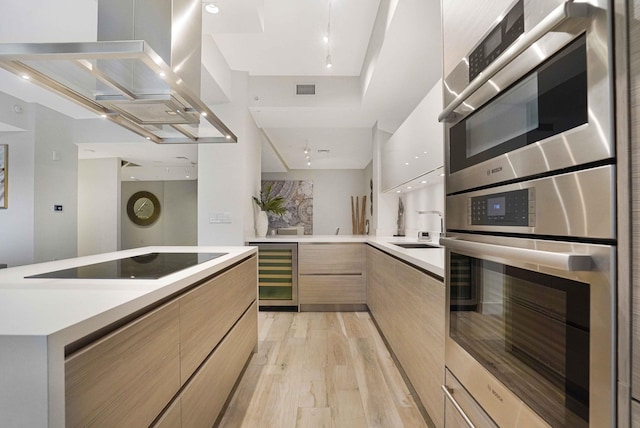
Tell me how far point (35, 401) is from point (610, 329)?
0.99m

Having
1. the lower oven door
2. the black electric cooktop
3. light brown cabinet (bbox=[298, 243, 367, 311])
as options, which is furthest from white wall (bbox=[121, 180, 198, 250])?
the lower oven door

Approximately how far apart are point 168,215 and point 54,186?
4.50 metres

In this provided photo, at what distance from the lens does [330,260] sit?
12.4 feet

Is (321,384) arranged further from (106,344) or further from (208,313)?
(106,344)

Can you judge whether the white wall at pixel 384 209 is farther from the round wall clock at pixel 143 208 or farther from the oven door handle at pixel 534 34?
the round wall clock at pixel 143 208

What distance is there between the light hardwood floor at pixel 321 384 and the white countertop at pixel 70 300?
3.40 feet

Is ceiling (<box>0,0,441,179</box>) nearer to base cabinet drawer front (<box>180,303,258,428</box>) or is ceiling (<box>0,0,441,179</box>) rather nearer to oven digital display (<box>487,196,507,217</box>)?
oven digital display (<box>487,196,507,217</box>)

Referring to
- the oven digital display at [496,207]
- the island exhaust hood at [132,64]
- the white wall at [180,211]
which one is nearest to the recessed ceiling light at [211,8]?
the island exhaust hood at [132,64]

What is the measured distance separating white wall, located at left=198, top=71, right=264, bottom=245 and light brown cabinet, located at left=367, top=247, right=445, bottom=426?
69.4 inches

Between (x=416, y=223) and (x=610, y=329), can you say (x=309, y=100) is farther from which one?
(x=610, y=329)

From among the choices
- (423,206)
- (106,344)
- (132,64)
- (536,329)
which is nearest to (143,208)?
(423,206)

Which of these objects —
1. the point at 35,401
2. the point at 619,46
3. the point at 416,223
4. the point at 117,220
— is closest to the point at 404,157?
the point at 416,223

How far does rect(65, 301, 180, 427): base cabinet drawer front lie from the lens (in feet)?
2.08

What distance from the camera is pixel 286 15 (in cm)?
273
